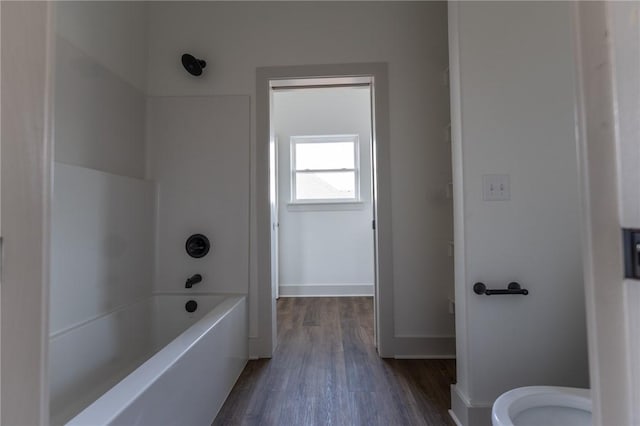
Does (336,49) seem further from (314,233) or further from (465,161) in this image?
(314,233)

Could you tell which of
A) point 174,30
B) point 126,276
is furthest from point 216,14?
point 126,276

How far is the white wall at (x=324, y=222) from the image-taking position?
3.81 m

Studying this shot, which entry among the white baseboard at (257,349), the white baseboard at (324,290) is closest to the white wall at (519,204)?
the white baseboard at (257,349)

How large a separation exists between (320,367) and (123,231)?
1.51m

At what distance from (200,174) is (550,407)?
88.3 inches

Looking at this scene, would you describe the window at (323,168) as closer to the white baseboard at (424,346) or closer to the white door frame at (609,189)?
the white baseboard at (424,346)

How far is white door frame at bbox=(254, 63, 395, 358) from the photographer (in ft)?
7.00

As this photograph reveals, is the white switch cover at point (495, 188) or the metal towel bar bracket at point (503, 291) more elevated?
the white switch cover at point (495, 188)

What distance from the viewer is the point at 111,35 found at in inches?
72.6

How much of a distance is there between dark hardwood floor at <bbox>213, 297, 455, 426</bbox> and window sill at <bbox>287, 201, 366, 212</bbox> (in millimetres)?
1669

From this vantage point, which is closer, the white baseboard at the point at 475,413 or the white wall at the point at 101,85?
the white baseboard at the point at 475,413

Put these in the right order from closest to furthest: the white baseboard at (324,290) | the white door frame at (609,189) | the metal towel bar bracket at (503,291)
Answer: the white door frame at (609,189), the metal towel bar bracket at (503,291), the white baseboard at (324,290)

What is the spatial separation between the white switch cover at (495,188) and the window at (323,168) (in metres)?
2.56

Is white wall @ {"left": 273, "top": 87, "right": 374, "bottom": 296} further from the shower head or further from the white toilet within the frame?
the white toilet
